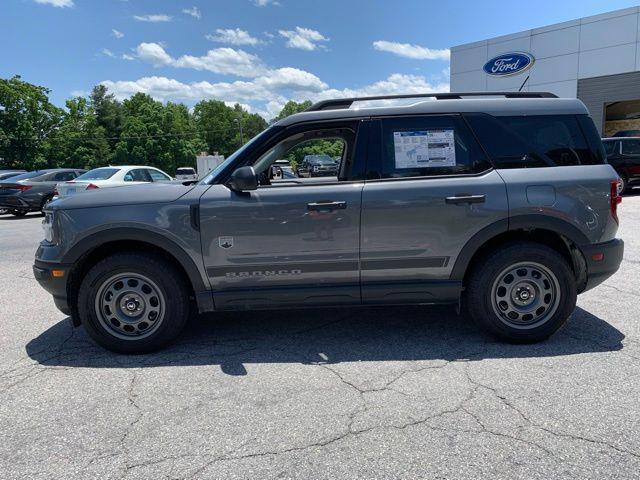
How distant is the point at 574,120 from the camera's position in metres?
3.78

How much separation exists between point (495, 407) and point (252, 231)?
210 centimetres

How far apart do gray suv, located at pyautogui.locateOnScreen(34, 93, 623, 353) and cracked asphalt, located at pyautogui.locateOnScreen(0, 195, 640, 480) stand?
1.29 feet

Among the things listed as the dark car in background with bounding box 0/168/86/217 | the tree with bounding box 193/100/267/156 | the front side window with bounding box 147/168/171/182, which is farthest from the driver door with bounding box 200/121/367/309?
the tree with bounding box 193/100/267/156

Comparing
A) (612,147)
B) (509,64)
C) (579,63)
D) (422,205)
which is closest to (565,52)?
(579,63)

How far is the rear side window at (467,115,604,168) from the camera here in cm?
375

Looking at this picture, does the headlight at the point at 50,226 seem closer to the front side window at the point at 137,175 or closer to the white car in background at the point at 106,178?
the white car in background at the point at 106,178

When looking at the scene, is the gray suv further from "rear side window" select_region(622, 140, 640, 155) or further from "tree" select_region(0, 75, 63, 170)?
"tree" select_region(0, 75, 63, 170)

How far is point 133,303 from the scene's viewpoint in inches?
146

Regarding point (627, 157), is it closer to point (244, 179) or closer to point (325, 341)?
point (325, 341)

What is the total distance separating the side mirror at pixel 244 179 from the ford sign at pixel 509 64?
25.8 m

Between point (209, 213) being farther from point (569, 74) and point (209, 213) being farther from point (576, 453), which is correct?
point (569, 74)

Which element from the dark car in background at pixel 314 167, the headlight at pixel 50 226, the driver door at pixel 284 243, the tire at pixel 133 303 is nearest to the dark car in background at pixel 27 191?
the dark car in background at pixel 314 167

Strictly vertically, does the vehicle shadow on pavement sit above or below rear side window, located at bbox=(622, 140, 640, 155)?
below

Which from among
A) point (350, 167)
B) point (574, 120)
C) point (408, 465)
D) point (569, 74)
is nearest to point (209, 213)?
point (350, 167)
